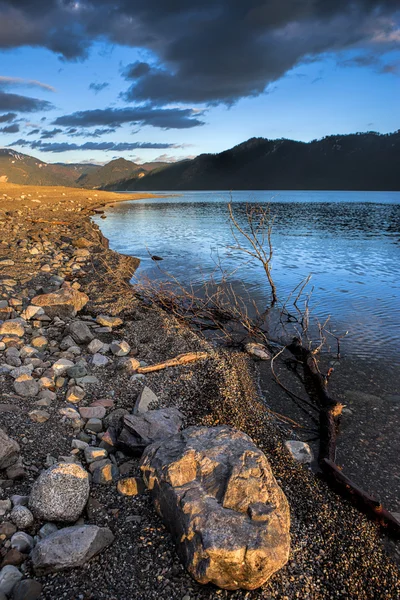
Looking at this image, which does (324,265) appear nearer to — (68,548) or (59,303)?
(59,303)

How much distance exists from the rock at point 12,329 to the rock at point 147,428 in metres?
3.70

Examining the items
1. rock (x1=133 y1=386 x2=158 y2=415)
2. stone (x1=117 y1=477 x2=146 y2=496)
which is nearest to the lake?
rock (x1=133 y1=386 x2=158 y2=415)

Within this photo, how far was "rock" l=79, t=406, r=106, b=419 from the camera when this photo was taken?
4945mm

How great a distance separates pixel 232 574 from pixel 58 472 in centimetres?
179

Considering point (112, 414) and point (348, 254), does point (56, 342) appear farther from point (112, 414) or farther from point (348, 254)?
point (348, 254)

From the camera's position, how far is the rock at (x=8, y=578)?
2.72 m

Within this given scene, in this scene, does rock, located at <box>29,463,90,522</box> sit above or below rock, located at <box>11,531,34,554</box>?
above

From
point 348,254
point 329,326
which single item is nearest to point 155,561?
point 329,326

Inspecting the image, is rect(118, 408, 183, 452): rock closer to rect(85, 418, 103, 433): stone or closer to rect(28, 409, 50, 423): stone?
rect(85, 418, 103, 433): stone

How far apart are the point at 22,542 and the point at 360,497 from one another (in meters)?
3.28

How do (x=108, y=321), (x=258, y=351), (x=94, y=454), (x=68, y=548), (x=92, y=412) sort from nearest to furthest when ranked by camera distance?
(x=68, y=548), (x=94, y=454), (x=92, y=412), (x=258, y=351), (x=108, y=321)

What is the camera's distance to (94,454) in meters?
4.18

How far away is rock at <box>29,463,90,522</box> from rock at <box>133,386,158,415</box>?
1.53 meters

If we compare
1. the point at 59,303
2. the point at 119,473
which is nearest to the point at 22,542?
the point at 119,473
